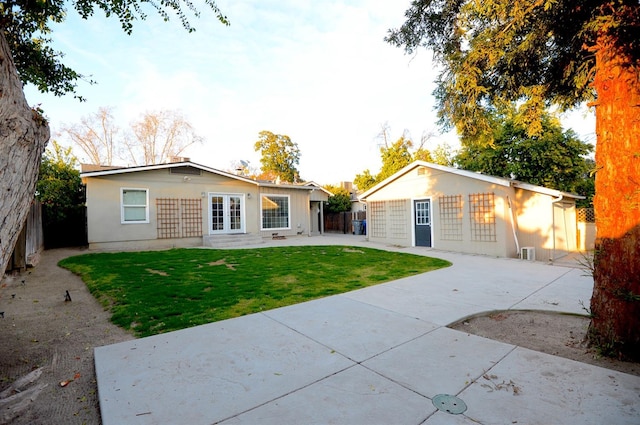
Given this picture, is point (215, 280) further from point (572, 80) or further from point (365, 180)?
point (365, 180)

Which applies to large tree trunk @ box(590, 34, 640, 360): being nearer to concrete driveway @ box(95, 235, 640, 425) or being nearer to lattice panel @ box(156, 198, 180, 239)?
concrete driveway @ box(95, 235, 640, 425)

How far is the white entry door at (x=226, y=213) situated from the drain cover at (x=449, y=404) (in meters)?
13.4

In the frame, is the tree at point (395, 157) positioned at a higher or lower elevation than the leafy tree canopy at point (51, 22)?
higher

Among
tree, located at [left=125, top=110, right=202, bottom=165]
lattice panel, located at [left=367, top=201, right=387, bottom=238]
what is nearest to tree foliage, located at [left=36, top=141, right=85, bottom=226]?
tree, located at [left=125, top=110, right=202, bottom=165]

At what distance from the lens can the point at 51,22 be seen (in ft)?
18.3

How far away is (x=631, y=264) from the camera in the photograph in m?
2.77

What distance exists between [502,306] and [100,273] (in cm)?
835

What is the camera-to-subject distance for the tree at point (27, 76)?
7.50 feet

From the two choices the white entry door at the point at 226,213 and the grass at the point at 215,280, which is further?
the white entry door at the point at 226,213

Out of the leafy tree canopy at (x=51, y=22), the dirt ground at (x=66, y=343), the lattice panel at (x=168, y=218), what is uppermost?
the leafy tree canopy at (x=51, y=22)

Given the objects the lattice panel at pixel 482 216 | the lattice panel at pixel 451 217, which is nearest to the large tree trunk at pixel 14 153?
the lattice panel at pixel 482 216

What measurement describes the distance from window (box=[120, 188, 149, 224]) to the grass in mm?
2801

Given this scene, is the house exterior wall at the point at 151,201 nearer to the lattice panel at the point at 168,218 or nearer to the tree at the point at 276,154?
the lattice panel at the point at 168,218

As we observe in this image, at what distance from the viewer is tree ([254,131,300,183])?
1357 inches
